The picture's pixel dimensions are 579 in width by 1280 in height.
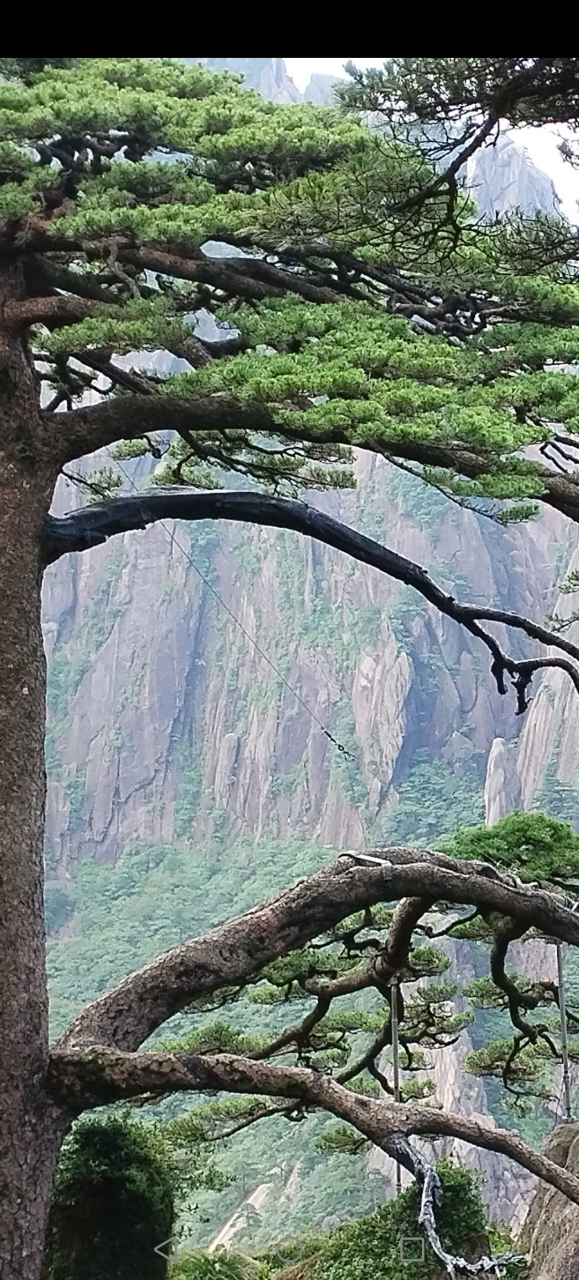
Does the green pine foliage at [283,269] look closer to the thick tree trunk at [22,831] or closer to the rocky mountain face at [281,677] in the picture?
the thick tree trunk at [22,831]

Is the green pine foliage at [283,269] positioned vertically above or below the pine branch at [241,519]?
above

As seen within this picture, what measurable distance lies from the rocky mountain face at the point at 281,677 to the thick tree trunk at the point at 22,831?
11.7 metres

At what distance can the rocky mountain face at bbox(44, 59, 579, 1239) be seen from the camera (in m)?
16.8

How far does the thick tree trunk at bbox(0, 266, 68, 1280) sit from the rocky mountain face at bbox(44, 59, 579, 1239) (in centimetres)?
1169

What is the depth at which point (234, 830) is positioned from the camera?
16.7 m

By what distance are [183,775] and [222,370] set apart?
16.6 meters

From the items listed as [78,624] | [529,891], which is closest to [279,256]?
[529,891]

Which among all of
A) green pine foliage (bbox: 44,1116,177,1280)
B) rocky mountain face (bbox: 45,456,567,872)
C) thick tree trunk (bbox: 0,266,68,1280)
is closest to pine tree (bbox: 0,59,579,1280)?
thick tree trunk (bbox: 0,266,68,1280)

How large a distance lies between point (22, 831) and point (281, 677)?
42.9 feet

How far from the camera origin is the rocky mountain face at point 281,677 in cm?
1677

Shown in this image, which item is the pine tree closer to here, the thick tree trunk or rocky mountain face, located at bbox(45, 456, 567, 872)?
the thick tree trunk

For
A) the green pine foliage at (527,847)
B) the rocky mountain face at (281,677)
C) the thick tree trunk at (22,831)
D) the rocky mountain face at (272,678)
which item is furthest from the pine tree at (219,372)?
the rocky mountain face at (272,678)
